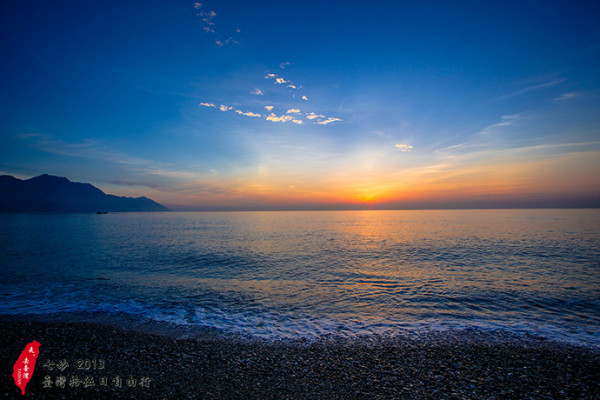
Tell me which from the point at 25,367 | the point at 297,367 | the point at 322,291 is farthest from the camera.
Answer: the point at 322,291

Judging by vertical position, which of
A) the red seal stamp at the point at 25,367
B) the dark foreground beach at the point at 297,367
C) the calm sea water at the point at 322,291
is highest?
the red seal stamp at the point at 25,367

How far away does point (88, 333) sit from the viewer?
12.0 m

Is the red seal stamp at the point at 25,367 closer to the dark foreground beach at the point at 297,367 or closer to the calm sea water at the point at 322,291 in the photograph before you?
the dark foreground beach at the point at 297,367

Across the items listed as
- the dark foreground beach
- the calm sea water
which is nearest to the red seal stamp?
the dark foreground beach

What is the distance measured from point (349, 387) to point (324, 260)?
86.1 feet

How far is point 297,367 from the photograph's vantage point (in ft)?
29.9

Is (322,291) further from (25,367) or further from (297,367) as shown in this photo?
(25,367)

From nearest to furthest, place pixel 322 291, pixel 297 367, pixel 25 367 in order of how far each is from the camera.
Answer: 1. pixel 25 367
2. pixel 297 367
3. pixel 322 291

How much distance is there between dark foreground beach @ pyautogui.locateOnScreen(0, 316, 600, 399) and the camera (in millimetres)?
7602

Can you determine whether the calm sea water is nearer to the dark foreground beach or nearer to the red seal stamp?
the dark foreground beach

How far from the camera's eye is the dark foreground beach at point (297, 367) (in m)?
7.60

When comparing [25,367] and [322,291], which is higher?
[25,367]

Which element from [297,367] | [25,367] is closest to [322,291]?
[297,367]

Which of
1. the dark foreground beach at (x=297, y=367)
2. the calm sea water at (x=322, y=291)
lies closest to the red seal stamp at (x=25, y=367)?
the dark foreground beach at (x=297, y=367)
